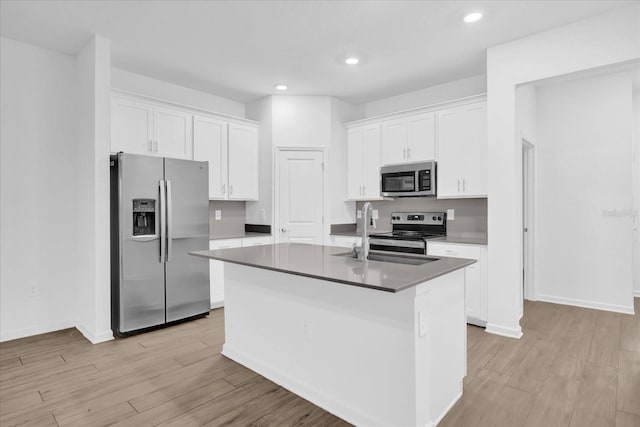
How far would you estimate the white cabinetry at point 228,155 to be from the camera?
4.46 metres

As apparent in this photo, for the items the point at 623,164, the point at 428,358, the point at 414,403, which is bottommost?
the point at 414,403

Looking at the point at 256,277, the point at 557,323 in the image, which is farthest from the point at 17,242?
the point at 557,323

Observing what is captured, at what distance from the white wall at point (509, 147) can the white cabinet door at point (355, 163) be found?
184cm

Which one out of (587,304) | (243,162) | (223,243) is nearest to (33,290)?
(223,243)

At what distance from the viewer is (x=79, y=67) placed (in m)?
3.69

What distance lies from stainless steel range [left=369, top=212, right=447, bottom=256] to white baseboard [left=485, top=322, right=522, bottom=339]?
0.96 metres

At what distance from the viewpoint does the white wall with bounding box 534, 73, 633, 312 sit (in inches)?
164

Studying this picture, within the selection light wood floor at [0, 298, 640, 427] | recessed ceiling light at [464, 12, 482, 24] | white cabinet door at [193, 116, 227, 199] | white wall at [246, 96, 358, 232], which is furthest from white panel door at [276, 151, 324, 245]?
recessed ceiling light at [464, 12, 482, 24]

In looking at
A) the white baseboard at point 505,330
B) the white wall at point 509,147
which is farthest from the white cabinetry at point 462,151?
the white baseboard at point 505,330

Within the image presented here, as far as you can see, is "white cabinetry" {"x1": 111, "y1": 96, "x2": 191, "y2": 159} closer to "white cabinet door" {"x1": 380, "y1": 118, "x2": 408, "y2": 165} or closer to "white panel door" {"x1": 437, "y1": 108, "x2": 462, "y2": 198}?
"white cabinet door" {"x1": 380, "y1": 118, "x2": 408, "y2": 165}

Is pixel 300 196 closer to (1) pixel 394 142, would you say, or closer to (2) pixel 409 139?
(1) pixel 394 142

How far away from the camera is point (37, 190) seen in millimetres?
3547

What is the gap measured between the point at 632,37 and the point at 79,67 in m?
5.05

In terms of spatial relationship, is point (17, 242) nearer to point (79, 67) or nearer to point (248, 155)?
point (79, 67)
